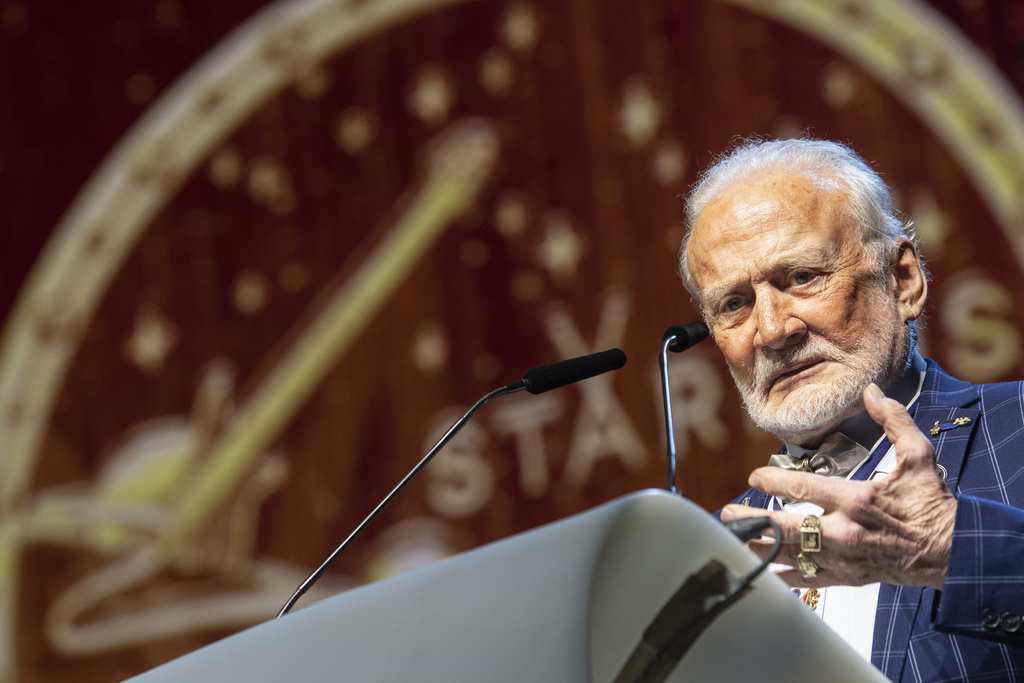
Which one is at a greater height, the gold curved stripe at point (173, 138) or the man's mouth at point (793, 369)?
the gold curved stripe at point (173, 138)

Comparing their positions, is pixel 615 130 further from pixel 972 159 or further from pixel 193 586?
pixel 193 586

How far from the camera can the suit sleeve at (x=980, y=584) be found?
97 cm

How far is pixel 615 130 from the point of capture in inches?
131

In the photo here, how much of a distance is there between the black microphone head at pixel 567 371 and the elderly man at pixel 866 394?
322 mm

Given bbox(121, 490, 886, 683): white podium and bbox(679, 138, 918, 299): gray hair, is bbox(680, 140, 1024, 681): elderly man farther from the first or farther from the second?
bbox(121, 490, 886, 683): white podium

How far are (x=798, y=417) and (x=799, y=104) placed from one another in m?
1.90

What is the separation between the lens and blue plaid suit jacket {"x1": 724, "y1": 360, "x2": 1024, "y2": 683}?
97 centimetres

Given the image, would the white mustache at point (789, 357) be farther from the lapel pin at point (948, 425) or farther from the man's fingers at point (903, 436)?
the man's fingers at point (903, 436)

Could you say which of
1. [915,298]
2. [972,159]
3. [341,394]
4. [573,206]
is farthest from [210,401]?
[972,159]

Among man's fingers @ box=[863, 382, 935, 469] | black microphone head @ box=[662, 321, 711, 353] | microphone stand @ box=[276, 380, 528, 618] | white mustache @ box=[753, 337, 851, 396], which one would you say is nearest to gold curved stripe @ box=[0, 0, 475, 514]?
white mustache @ box=[753, 337, 851, 396]

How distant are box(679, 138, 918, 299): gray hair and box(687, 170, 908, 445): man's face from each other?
24 millimetres

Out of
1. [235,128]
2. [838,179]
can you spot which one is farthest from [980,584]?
[235,128]

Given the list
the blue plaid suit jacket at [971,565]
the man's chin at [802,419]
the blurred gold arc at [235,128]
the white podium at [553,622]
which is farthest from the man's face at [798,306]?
the blurred gold arc at [235,128]

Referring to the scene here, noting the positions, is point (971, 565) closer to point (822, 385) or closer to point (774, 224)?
point (822, 385)
